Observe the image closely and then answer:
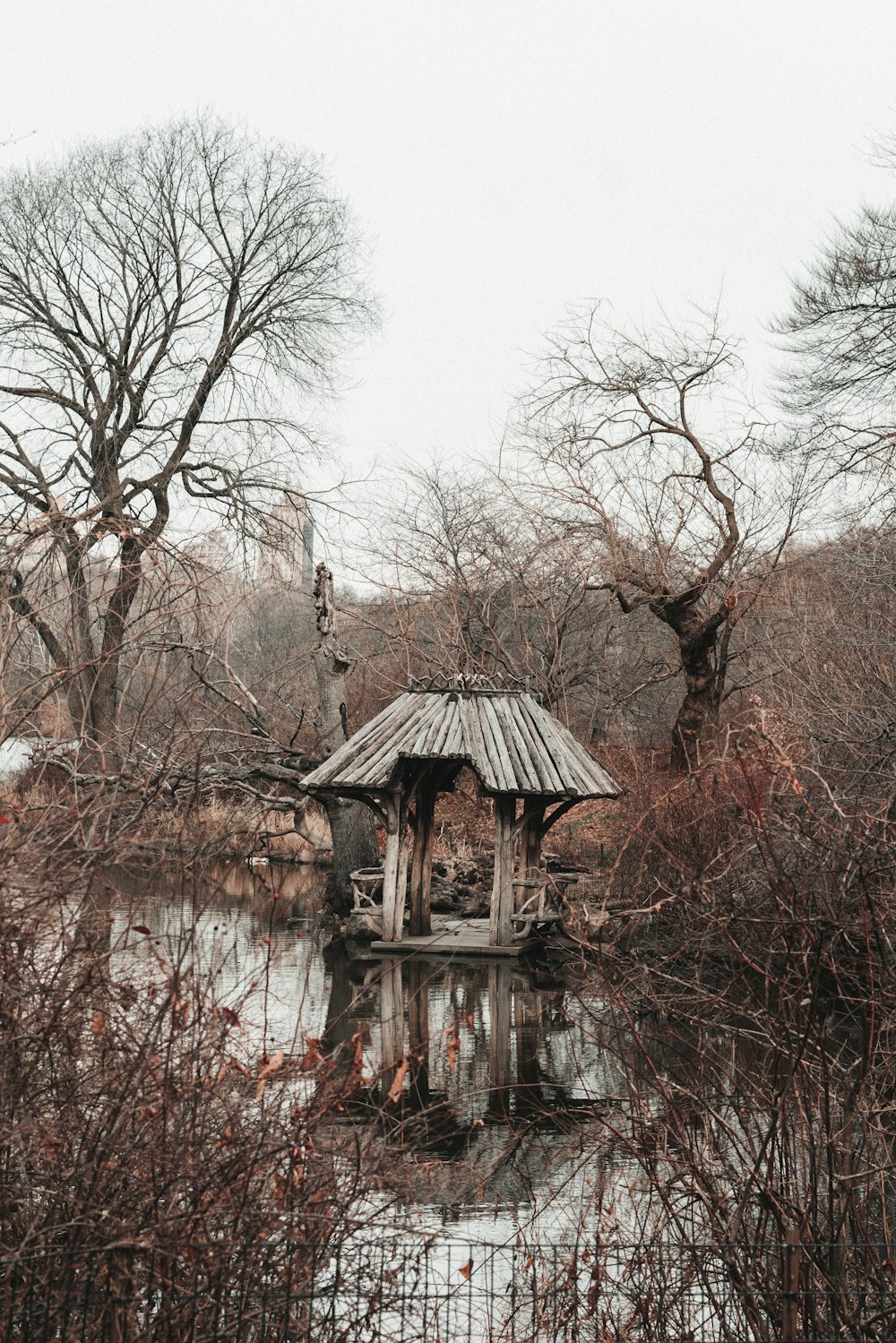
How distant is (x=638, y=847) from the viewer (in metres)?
15.2

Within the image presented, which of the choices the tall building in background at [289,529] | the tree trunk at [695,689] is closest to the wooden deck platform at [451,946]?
the tree trunk at [695,689]

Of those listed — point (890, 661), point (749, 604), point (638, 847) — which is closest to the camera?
point (890, 661)

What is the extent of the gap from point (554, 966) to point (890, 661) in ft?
16.7

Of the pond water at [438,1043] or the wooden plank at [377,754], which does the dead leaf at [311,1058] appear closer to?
the pond water at [438,1043]

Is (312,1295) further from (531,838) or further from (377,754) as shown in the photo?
(531,838)

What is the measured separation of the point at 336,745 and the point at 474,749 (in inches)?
195

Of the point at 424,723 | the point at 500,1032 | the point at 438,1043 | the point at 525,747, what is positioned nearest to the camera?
the point at 438,1043

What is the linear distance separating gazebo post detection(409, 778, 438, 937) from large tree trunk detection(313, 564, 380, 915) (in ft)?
7.17

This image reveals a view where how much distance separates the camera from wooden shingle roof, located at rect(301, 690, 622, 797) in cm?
1438

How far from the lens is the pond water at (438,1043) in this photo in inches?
170

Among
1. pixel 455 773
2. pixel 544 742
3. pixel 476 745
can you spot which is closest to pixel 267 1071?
pixel 476 745

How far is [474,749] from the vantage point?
48.5 ft

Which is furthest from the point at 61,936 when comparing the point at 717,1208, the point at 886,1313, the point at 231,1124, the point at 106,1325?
the point at 886,1313

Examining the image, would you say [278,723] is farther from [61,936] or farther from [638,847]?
[61,936]
